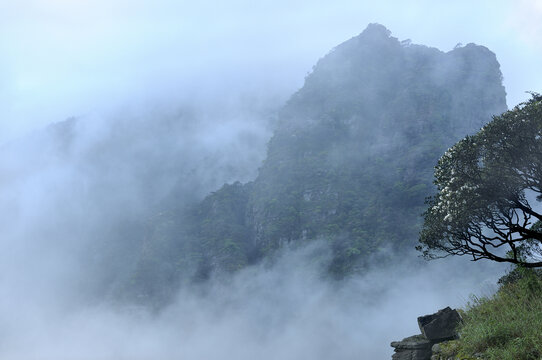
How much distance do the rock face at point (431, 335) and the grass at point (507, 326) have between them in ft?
→ 2.03

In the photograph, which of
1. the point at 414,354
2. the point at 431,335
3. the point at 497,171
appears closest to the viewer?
the point at 431,335

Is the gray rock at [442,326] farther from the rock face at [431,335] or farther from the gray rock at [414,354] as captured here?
the gray rock at [414,354]

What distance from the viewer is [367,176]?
542 ft

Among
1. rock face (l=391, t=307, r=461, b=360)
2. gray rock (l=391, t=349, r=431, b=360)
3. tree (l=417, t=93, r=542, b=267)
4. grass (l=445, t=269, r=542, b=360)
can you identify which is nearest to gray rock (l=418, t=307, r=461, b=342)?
rock face (l=391, t=307, r=461, b=360)

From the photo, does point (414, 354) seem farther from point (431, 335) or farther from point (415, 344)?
point (431, 335)

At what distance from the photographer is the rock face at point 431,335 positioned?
19375mm

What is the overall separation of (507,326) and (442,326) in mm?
5051

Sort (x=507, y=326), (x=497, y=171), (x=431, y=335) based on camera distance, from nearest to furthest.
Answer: (x=507, y=326) < (x=431, y=335) < (x=497, y=171)

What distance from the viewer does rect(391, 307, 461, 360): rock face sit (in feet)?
63.6

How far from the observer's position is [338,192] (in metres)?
157

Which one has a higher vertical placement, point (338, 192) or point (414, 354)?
point (338, 192)

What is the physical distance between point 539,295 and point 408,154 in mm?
157298

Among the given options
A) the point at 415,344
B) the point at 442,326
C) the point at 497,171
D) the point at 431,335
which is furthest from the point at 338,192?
the point at 442,326

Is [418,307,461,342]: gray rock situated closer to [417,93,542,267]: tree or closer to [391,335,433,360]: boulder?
[391,335,433,360]: boulder
